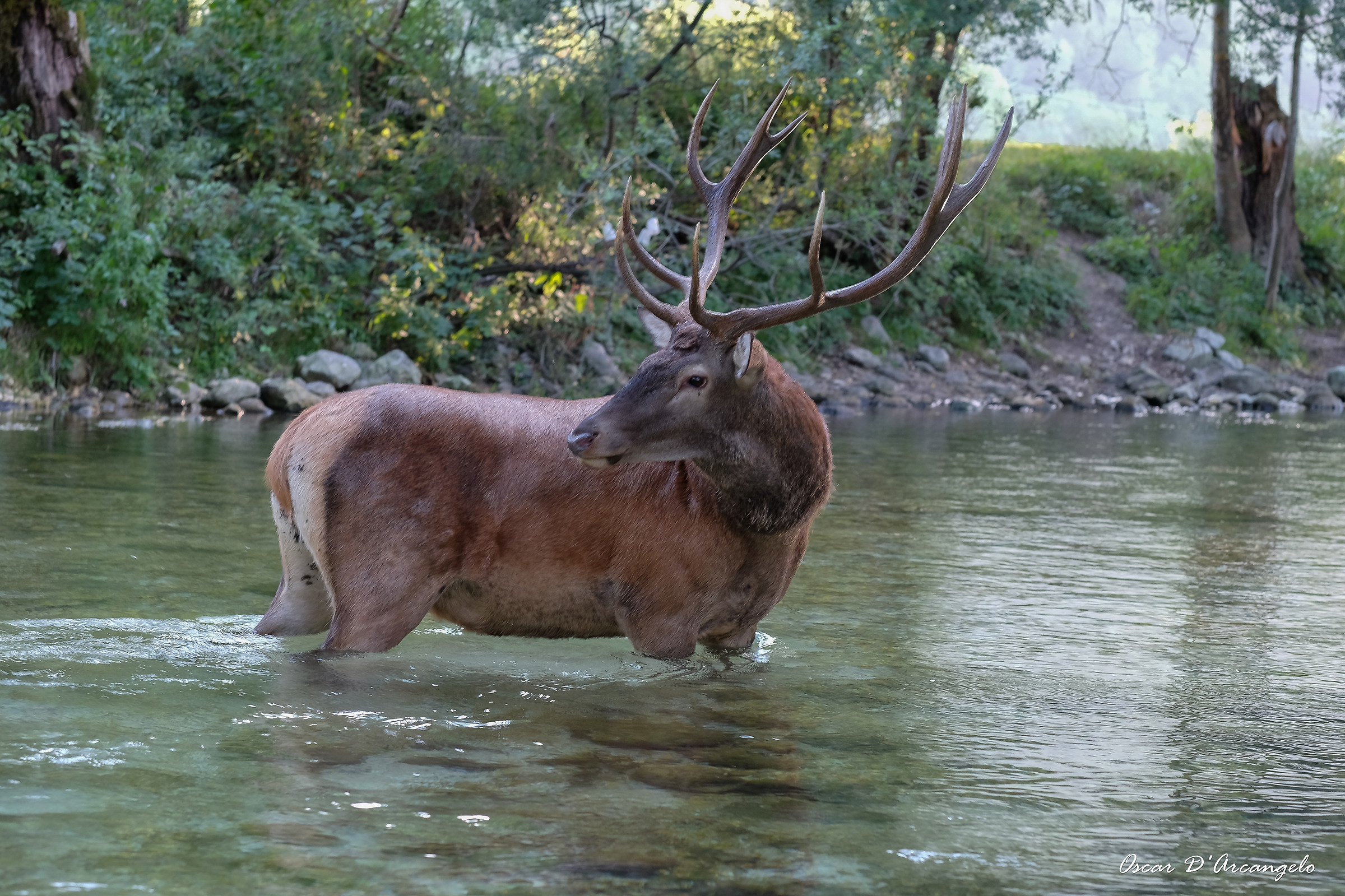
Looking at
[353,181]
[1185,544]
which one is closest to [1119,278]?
[353,181]

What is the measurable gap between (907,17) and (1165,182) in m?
13.0

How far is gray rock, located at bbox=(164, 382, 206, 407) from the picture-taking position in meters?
14.3

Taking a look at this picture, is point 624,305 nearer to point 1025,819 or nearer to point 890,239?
point 890,239

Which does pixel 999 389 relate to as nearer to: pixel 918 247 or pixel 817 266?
pixel 918 247

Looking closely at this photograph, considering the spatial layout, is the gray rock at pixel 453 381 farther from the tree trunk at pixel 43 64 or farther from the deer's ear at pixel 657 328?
the deer's ear at pixel 657 328

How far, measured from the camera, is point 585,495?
15.6 feet

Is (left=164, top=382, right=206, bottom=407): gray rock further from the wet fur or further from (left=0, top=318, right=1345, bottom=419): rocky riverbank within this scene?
the wet fur

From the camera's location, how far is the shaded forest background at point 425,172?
45.6ft

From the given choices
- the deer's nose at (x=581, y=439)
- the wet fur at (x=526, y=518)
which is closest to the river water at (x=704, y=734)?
the wet fur at (x=526, y=518)

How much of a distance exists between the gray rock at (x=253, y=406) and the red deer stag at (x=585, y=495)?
32.5 feet

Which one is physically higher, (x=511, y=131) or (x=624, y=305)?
(x=511, y=131)

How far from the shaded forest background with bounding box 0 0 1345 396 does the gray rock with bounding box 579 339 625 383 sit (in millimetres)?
150

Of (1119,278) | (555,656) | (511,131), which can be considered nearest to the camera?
A: (555,656)

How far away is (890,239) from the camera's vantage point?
18.7m
